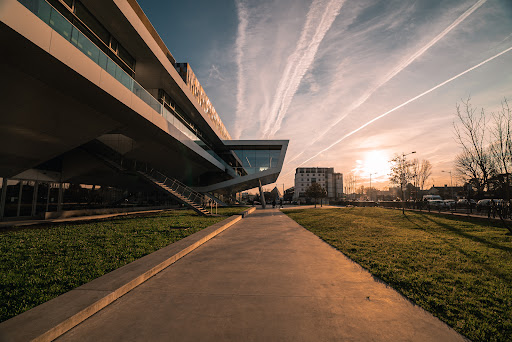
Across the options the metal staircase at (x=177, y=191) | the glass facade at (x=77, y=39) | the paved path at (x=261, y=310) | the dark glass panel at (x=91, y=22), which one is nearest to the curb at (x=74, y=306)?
the paved path at (x=261, y=310)

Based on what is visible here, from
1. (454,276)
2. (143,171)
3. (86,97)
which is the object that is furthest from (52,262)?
(143,171)

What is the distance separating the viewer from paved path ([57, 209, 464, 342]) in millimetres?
2852

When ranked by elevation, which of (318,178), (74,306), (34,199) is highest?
(318,178)

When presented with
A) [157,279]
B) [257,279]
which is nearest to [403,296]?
[257,279]

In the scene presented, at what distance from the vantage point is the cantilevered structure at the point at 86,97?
8242 millimetres

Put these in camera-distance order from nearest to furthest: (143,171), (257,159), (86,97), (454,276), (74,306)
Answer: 1. (74,306)
2. (454,276)
3. (86,97)
4. (143,171)
5. (257,159)

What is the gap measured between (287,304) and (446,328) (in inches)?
82.0

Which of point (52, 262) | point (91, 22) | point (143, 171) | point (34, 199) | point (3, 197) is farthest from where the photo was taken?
point (143, 171)

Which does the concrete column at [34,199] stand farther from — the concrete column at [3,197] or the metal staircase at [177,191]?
the metal staircase at [177,191]

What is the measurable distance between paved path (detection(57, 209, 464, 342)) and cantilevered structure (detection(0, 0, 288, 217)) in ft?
29.2

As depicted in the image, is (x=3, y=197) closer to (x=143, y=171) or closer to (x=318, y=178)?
(x=143, y=171)

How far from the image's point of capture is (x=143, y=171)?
67.5 ft

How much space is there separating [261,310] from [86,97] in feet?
41.2

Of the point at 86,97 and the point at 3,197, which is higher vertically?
the point at 86,97
